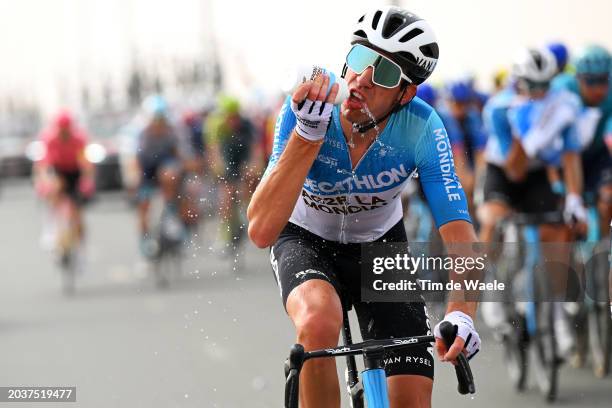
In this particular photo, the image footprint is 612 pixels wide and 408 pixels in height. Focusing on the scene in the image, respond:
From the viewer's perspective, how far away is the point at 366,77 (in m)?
4.50

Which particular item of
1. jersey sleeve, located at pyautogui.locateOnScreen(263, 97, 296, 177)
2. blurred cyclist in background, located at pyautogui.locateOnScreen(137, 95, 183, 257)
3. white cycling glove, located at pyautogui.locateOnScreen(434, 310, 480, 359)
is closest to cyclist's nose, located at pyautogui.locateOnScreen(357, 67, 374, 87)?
jersey sleeve, located at pyautogui.locateOnScreen(263, 97, 296, 177)

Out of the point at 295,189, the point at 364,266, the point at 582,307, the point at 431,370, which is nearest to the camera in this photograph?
the point at 295,189

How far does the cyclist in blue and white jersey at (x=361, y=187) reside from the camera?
419 cm

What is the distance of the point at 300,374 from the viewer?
13.8 ft

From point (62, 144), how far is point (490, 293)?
1225 cm

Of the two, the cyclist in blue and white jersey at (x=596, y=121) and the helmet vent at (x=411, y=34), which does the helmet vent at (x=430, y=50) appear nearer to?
the helmet vent at (x=411, y=34)

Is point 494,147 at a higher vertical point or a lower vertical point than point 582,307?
higher

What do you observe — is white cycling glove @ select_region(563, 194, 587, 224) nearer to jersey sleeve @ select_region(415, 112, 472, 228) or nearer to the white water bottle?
jersey sleeve @ select_region(415, 112, 472, 228)

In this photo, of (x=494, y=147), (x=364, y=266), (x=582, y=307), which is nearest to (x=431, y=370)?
(x=364, y=266)

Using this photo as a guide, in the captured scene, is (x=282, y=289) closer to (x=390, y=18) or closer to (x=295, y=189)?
(x=295, y=189)

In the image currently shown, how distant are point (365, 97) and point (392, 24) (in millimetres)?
276

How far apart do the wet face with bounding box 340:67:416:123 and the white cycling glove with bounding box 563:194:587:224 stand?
4.16m

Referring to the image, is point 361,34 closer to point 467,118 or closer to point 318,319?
point 318,319

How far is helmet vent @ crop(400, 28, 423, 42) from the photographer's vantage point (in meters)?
4.51
